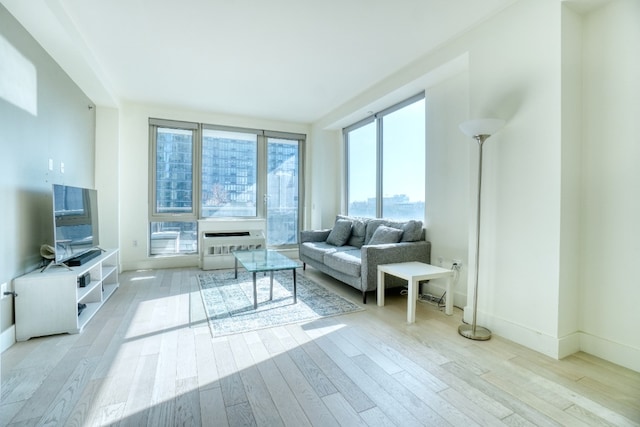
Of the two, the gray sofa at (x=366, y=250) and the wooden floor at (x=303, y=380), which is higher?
the gray sofa at (x=366, y=250)

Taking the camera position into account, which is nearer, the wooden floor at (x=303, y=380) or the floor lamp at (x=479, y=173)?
the wooden floor at (x=303, y=380)

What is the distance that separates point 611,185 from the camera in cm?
203

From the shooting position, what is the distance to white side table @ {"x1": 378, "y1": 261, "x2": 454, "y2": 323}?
8.84ft

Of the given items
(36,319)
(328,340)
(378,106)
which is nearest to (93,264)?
(36,319)

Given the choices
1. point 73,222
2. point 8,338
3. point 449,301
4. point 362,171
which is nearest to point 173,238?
point 73,222

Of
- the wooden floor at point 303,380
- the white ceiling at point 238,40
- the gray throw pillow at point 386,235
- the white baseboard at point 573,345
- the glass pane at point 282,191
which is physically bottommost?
the wooden floor at point 303,380

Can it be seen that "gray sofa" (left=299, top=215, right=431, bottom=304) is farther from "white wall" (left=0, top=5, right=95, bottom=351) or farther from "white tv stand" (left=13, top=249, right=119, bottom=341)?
"white wall" (left=0, top=5, right=95, bottom=351)

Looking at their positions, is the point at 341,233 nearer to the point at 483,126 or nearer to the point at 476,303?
the point at 476,303

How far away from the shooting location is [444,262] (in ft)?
10.9

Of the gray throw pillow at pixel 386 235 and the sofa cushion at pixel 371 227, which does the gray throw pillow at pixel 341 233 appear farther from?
the gray throw pillow at pixel 386 235

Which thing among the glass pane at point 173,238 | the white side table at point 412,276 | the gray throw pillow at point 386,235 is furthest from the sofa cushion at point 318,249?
the glass pane at point 173,238

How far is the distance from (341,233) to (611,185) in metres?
2.99

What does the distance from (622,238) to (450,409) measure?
1.61 metres

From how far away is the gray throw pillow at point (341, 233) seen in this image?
14.6 feet
